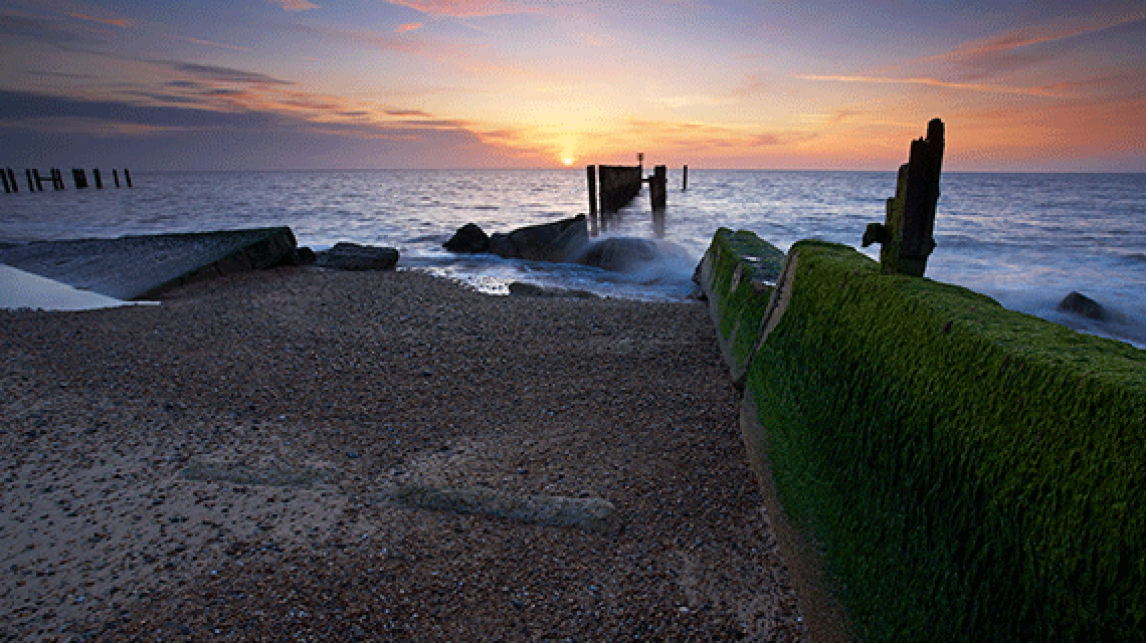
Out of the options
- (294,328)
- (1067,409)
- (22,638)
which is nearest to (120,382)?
(294,328)

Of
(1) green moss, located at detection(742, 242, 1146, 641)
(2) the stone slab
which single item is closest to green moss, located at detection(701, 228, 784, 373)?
(1) green moss, located at detection(742, 242, 1146, 641)

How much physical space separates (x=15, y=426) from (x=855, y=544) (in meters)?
5.26

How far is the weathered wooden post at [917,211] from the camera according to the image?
2.99 m

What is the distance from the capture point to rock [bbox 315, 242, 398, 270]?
40.0ft

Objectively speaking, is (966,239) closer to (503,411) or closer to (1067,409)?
(503,411)

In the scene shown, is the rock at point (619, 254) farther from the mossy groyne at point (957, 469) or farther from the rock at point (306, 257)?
the mossy groyne at point (957, 469)

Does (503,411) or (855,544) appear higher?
(855,544)

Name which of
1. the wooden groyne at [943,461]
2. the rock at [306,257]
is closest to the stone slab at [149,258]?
the rock at [306,257]

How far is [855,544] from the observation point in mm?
2180

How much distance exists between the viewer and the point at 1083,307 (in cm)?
1048

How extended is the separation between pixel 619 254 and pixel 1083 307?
9061 mm

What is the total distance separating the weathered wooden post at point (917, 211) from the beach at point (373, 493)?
1578 mm

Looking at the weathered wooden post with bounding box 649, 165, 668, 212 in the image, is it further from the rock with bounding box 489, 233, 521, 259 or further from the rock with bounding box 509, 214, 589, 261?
the rock with bounding box 489, 233, 521, 259

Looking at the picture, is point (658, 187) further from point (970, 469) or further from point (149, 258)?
point (970, 469)
